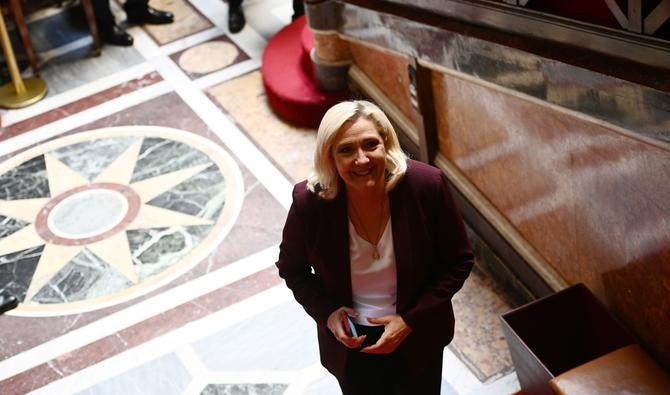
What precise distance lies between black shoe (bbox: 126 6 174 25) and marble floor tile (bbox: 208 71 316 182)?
1.16m

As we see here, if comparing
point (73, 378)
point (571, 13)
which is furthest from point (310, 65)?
point (571, 13)

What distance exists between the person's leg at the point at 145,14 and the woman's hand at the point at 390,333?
5083 mm

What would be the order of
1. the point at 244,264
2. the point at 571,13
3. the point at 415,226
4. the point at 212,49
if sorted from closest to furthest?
the point at 415,226, the point at 571,13, the point at 244,264, the point at 212,49

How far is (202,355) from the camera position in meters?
4.44

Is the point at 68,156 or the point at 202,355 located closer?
the point at 202,355

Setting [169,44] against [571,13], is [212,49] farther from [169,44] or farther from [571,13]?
[571,13]

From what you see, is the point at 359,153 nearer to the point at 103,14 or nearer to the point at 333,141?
the point at 333,141

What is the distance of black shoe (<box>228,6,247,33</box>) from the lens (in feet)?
23.4

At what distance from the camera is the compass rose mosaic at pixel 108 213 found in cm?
500

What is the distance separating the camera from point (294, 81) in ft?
20.2

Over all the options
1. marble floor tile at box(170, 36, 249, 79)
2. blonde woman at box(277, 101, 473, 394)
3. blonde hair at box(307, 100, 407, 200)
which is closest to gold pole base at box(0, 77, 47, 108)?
marble floor tile at box(170, 36, 249, 79)

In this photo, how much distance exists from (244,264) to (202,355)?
658 millimetres

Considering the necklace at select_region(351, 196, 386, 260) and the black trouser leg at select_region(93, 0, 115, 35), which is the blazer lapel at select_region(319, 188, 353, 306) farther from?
the black trouser leg at select_region(93, 0, 115, 35)

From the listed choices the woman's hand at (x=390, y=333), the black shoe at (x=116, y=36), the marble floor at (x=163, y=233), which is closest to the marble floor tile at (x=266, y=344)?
the marble floor at (x=163, y=233)
